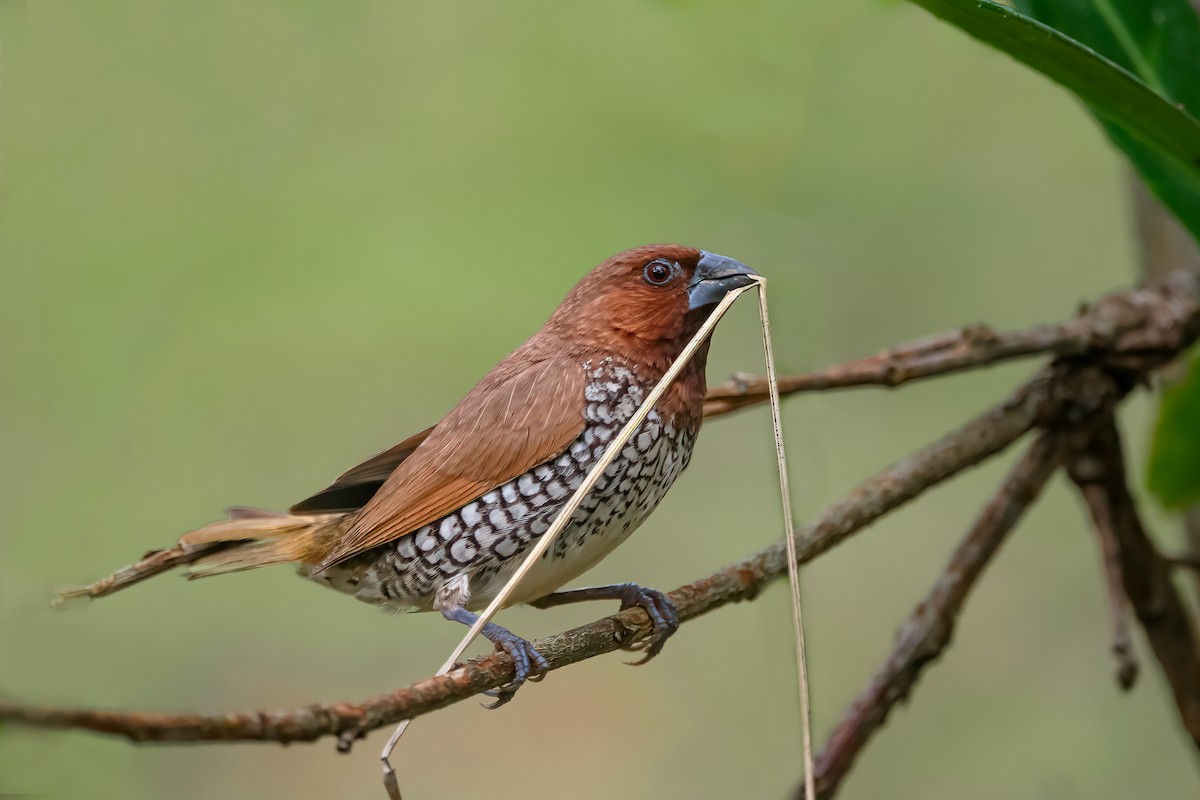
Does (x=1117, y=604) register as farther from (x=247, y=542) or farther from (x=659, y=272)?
(x=247, y=542)

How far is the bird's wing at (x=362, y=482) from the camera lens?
2.03 metres

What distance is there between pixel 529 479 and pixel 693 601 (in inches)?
14.8

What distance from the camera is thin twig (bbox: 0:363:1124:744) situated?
98cm

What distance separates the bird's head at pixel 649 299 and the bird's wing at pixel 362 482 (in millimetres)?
390

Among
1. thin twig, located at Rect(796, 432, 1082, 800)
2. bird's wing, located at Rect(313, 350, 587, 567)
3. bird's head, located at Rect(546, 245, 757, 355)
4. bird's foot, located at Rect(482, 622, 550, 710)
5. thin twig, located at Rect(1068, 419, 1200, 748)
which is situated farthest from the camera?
thin twig, located at Rect(1068, 419, 1200, 748)

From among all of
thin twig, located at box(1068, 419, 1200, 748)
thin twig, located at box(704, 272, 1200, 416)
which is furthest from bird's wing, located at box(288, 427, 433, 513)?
thin twig, located at box(1068, 419, 1200, 748)

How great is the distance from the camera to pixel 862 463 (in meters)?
4.41

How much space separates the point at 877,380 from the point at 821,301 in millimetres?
1802

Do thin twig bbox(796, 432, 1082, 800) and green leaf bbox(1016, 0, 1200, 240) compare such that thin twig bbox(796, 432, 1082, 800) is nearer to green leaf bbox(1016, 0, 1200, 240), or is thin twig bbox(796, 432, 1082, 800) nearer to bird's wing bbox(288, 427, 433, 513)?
green leaf bbox(1016, 0, 1200, 240)

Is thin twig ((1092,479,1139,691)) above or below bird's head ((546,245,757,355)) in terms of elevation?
below

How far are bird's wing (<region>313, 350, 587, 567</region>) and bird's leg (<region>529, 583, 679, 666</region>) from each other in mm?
290

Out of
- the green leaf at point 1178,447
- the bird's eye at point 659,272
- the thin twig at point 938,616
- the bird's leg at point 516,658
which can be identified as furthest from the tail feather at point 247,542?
the green leaf at point 1178,447

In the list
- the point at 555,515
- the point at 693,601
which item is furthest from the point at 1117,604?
the point at 555,515

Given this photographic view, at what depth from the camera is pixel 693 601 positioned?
1.93m
